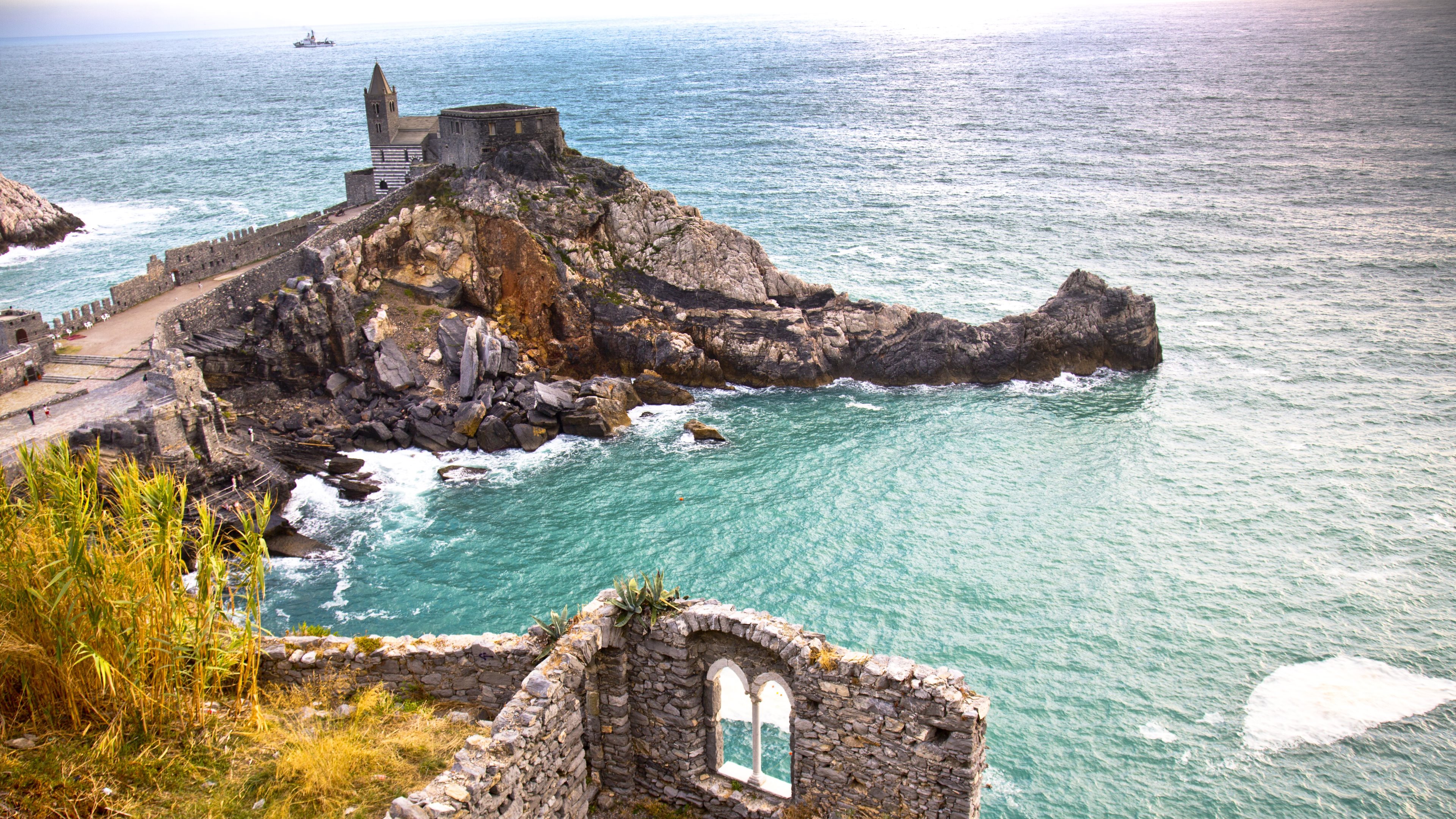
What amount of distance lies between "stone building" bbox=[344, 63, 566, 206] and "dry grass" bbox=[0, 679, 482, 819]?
4084cm

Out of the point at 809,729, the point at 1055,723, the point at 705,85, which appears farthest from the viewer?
the point at 705,85

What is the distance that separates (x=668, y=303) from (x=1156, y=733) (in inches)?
1281

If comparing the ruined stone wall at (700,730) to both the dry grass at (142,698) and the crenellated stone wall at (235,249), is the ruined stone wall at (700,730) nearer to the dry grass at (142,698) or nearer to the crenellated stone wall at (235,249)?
the dry grass at (142,698)

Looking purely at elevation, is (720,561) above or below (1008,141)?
below

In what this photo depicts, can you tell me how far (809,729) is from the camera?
15438mm

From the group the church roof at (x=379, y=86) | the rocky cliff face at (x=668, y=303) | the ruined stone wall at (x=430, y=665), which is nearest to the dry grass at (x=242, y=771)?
the ruined stone wall at (x=430, y=665)

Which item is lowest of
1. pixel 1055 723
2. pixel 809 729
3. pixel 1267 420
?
pixel 1055 723

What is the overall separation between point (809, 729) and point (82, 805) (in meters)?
10.5

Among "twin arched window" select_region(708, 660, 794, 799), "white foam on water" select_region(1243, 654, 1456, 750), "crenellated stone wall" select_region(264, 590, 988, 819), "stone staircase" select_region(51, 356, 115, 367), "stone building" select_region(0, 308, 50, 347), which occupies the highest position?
"stone building" select_region(0, 308, 50, 347)

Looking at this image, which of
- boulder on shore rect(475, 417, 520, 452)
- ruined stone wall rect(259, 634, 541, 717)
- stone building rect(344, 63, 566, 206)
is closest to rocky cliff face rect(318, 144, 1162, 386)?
stone building rect(344, 63, 566, 206)

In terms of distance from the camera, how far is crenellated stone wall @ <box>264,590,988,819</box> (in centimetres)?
1409

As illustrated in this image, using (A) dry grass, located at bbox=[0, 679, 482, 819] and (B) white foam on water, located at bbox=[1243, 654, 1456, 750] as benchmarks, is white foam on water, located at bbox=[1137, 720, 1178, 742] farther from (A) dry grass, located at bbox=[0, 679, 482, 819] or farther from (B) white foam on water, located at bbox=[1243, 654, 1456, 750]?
(A) dry grass, located at bbox=[0, 679, 482, 819]

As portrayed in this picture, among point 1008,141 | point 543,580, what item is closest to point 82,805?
point 543,580

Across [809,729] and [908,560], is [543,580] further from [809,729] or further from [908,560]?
[809,729]
